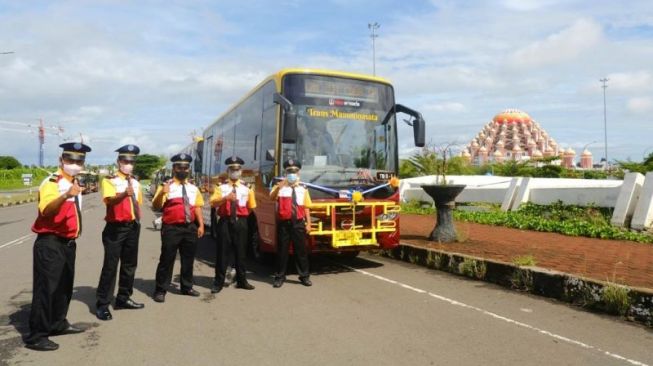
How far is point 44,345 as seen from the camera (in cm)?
489

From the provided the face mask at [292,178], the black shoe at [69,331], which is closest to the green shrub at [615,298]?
the face mask at [292,178]

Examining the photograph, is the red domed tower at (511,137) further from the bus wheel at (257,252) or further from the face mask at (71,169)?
the face mask at (71,169)

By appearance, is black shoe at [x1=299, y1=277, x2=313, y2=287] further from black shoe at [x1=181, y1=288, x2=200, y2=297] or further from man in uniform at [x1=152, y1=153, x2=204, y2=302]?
man in uniform at [x1=152, y1=153, x2=204, y2=302]

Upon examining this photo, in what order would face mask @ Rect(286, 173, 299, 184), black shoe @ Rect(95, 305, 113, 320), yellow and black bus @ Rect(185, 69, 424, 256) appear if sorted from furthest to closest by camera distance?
yellow and black bus @ Rect(185, 69, 424, 256) < face mask @ Rect(286, 173, 299, 184) < black shoe @ Rect(95, 305, 113, 320)

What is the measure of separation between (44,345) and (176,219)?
2.31 meters

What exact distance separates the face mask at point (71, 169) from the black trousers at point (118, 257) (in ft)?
3.38

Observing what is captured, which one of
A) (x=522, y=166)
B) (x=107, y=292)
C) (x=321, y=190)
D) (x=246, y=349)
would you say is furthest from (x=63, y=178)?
(x=522, y=166)

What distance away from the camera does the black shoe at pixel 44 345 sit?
487cm

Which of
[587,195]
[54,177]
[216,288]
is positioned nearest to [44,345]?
[54,177]

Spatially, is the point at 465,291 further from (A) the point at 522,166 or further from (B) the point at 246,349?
(A) the point at 522,166

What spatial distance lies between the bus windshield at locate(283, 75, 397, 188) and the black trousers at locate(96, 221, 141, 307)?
9.60 feet

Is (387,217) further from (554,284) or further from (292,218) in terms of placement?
(554,284)

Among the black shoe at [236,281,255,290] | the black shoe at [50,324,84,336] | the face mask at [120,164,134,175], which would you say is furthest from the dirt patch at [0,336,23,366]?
the black shoe at [236,281,255,290]

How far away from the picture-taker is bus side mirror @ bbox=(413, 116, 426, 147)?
30.0 feet
